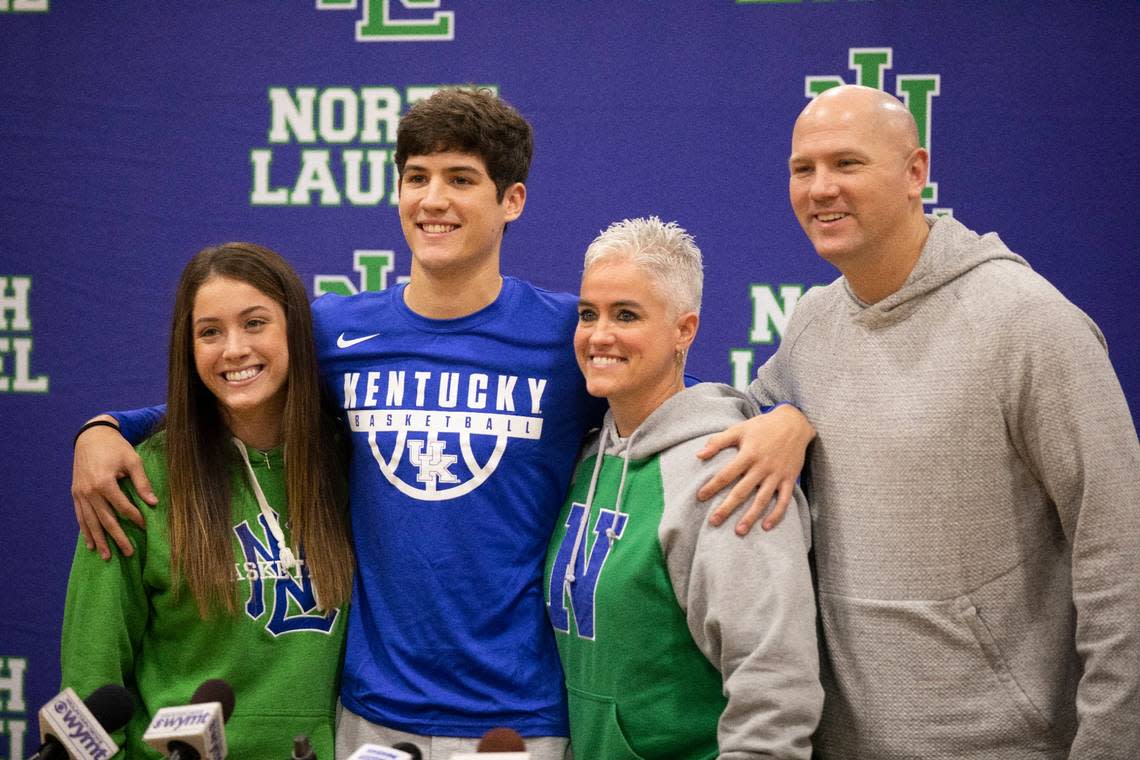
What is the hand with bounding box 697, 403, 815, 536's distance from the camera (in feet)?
5.71

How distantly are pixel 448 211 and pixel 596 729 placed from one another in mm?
905

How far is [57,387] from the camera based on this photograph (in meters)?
3.20

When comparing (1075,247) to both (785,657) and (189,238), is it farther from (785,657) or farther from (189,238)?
(189,238)

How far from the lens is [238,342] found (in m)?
1.96

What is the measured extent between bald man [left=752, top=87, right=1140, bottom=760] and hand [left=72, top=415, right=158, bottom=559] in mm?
1132

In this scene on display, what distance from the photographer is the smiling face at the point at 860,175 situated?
1.81 meters

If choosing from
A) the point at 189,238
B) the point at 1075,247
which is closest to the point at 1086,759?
the point at 1075,247

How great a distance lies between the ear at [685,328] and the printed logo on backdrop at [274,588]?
74cm

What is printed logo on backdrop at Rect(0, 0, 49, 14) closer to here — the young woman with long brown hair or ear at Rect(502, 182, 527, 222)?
the young woman with long brown hair

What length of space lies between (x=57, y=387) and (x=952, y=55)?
2.54 m

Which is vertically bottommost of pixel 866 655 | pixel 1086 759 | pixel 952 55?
pixel 1086 759

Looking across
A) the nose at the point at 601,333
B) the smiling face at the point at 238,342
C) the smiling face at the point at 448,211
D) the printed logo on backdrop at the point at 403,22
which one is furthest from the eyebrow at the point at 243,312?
the printed logo on backdrop at the point at 403,22

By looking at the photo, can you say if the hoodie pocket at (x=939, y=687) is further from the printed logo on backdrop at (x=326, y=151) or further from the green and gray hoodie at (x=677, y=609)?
the printed logo on backdrop at (x=326, y=151)

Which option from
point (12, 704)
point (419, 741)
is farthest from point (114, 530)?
point (12, 704)
